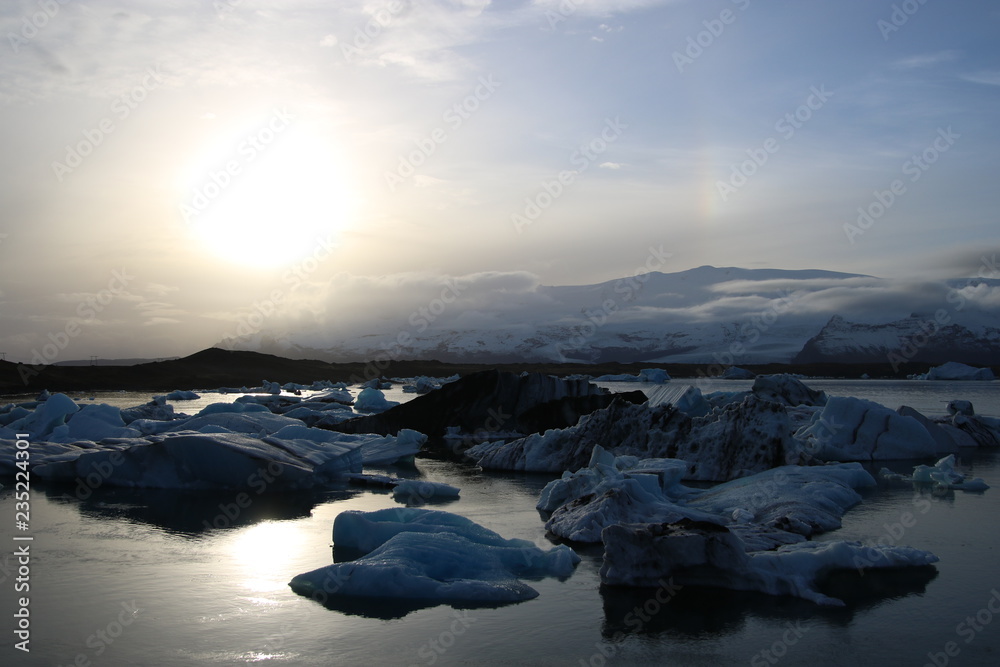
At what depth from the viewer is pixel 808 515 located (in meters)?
8.83

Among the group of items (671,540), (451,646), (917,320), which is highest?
(917,320)

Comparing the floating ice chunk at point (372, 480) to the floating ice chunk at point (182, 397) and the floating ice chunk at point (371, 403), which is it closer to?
the floating ice chunk at point (371, 403)

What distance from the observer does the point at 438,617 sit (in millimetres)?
5863

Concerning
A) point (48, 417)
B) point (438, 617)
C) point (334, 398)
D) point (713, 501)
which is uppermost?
point (48, 417)

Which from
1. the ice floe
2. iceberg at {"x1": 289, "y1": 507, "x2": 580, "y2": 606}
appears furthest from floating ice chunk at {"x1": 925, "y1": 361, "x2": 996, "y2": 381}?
iceberg at {"x1": 289, "y1": 507, "x2": 580, "y2": 606}

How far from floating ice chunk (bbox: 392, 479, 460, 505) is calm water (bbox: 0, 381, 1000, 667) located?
252cm

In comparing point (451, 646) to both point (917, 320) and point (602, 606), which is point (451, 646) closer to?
point (602, 606)

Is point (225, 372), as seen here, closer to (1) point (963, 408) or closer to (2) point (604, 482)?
→ (1) point (963, 408)

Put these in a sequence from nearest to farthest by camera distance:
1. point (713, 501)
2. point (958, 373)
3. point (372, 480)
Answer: point (713, 501) < point (372, 480) < point (958, 373)

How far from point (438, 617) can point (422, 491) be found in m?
5.61

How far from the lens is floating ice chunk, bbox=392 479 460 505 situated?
36.9 ft

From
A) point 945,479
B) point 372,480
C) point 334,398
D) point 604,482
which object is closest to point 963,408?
point 945,479

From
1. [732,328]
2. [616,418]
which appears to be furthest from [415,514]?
[732,328]

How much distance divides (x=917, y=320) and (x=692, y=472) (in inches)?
4623
